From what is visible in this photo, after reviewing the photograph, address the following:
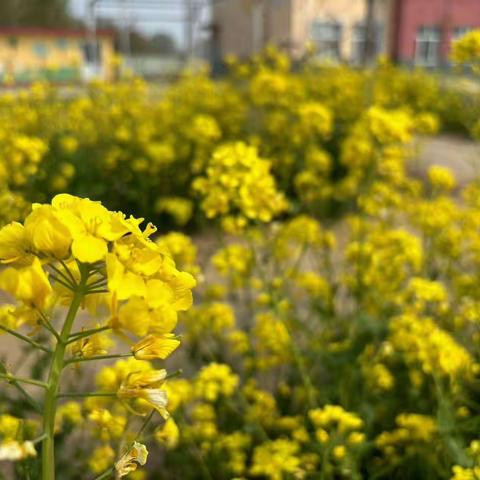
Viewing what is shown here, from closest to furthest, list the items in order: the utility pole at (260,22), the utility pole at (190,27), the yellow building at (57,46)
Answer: the utility pole at (260,22) < the utility pole at (190,27) < the yellow building at (57,46)

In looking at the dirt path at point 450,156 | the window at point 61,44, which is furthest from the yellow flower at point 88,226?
the window at point 61,44

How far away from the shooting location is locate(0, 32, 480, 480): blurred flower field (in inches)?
29.8

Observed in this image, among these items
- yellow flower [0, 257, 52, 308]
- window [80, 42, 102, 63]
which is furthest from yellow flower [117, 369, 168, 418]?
window [80, 42, 102, 63]

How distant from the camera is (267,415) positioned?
2.22 metres

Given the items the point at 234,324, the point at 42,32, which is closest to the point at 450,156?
the point at 234,324

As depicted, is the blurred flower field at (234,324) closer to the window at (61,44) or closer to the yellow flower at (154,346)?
the yellow flower at (154,346)

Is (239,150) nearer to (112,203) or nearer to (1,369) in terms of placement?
(1,369)

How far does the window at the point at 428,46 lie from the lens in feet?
64.3

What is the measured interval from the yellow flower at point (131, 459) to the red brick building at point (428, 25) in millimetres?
19335

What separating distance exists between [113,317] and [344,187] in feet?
10.8

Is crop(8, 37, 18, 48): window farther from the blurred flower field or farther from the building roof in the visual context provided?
the blurred flower field

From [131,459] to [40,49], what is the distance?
65.4ft

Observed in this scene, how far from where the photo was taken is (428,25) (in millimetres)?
19547

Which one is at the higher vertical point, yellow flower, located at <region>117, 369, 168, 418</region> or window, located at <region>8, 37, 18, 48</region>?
yellow flower, located at <region>117, 369, 168, 418</region>
